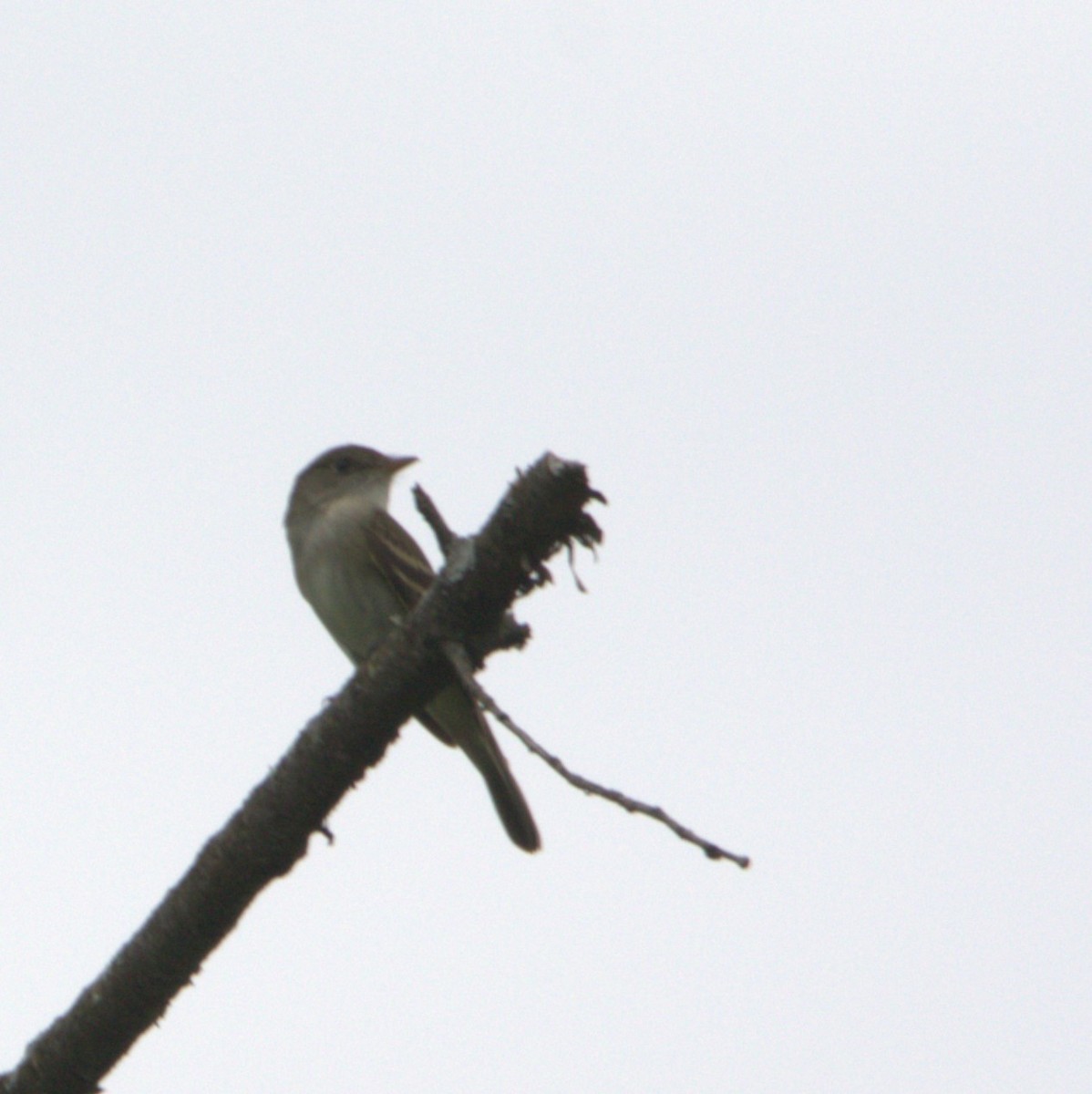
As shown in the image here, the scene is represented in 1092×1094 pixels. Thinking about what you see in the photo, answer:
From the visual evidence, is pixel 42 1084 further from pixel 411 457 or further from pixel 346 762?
pixel 411 457

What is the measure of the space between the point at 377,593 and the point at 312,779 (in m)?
4.07

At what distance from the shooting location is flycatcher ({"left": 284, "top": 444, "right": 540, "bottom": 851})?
831 cm

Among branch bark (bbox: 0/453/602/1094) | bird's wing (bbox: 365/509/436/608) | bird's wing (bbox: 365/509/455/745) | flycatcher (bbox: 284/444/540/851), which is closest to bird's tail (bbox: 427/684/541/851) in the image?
flycatcher (bbox: 284/444/540/851)

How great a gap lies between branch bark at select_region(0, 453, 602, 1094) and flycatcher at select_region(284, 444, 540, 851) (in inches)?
142

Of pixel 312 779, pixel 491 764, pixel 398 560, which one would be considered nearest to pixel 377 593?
pixel 398 560

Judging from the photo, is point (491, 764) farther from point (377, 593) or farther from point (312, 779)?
point (312, 779)


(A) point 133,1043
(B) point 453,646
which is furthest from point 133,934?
(B) point 453,646

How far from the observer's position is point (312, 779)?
170 inches

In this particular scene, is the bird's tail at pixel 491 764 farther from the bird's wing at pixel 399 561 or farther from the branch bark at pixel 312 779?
the branch bark at pixel 312 779

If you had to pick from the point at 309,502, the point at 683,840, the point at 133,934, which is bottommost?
Answer: the point at 133,934

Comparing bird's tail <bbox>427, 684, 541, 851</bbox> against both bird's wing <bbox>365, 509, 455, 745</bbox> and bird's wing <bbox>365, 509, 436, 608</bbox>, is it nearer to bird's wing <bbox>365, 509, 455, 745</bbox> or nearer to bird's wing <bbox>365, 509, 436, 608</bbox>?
bird's wing <bbox>365, 509, 455, 745</bbox>

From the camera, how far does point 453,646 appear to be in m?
4.12

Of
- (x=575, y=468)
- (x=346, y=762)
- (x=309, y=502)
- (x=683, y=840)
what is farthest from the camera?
(x=309, y=502)

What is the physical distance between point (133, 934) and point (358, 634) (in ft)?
13.1
